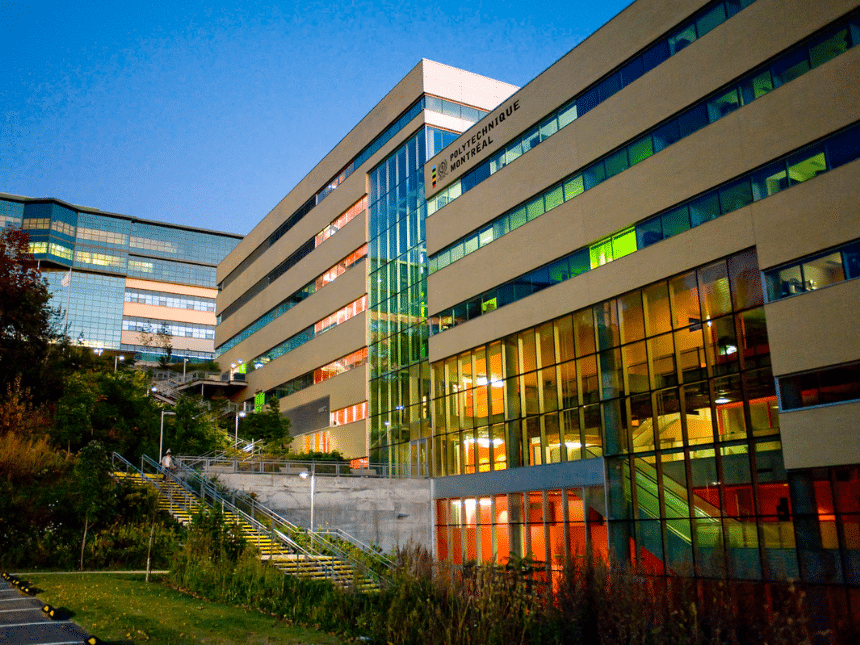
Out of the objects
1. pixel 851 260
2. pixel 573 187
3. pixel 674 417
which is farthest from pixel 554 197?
pixel 851 260

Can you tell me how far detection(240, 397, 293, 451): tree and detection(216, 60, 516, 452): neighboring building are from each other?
6.63 ft

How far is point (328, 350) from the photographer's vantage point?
51875mm

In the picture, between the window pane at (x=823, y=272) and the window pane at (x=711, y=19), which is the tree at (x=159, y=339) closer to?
the window pane at (x=711, y=19)

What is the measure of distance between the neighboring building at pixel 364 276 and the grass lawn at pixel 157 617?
23.6 meters

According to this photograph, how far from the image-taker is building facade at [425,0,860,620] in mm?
21406

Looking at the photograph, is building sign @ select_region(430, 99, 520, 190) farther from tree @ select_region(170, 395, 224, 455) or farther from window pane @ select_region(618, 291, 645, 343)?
tree @ select_region(170, 395, 224, 455)

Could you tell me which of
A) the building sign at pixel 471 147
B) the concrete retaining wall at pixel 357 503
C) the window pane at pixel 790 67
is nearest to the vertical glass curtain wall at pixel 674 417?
the window pane at pixel 790 67

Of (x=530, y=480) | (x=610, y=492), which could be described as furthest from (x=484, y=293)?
(x=610, y=492)

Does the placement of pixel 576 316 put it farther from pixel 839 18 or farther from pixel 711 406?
pixel 839 18

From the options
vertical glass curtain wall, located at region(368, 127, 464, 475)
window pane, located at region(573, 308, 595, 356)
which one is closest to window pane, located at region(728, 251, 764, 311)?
window pane, located at region(573, 308, 595, 356)

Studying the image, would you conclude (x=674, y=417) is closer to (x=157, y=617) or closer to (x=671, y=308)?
(x=671, y=308)

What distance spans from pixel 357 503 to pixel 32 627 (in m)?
23.4

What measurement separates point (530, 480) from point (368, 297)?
1919cm

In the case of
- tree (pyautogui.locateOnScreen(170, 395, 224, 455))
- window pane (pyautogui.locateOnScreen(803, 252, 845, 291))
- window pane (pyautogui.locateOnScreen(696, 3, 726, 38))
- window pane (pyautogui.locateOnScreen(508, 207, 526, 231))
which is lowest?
tree (pyautogui.locateOnScreen(170, 395, 224, 455))
